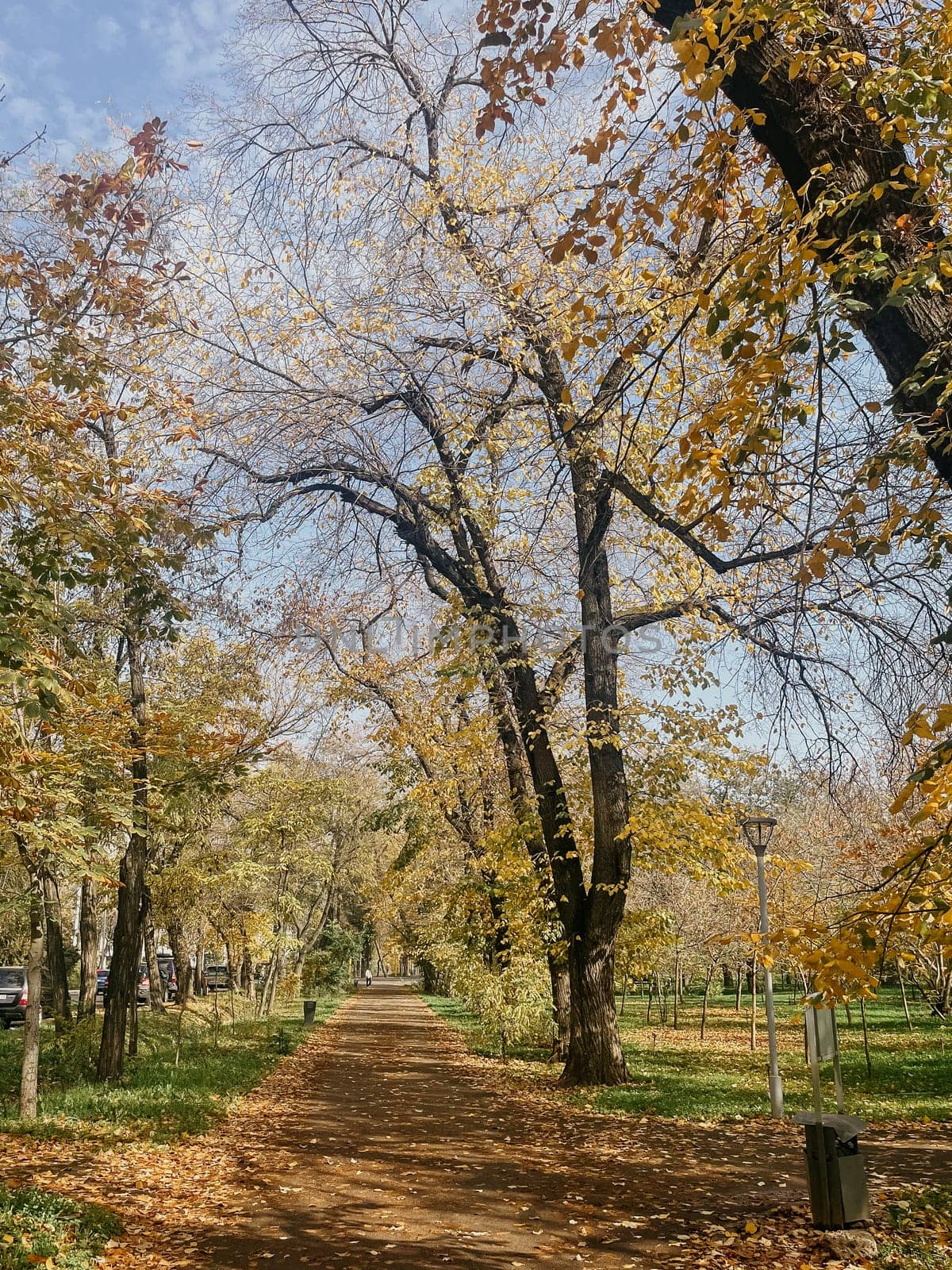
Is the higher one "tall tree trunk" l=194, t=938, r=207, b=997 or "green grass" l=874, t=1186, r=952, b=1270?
"green grass" l=874, t=1186, r=952, b=1270

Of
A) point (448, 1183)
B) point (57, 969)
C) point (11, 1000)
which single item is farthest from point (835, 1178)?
point (11, 1000)

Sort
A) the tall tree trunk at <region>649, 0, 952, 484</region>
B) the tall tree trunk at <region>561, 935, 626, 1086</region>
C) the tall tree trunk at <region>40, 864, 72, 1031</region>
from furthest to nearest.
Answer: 1. the tall tree trunk at <region>40, 864, 72, 1031</region>
2. the tall tree trunk at <region>561, 935, 626, 1086</region>
3. the tall tree trunk at <region>649, 0, 952, 484</region>

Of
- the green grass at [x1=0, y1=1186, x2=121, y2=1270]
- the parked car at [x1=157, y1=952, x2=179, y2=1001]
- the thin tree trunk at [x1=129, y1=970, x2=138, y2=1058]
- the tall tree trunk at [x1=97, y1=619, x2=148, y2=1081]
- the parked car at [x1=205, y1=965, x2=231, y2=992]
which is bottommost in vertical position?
the parked car at [x1=205, y1=965, x2=231, y2=992]

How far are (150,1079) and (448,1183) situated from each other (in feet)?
20.4

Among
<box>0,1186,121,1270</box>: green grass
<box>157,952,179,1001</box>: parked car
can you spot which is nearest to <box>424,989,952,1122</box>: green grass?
<box>0,1186,121,1270</box>: green grass

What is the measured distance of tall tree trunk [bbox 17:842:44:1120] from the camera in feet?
31.5

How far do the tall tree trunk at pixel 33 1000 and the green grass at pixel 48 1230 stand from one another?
366 cm

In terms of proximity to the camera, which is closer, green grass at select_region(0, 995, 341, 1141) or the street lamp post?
green grass at select_region(0, 995, 341, 1141)

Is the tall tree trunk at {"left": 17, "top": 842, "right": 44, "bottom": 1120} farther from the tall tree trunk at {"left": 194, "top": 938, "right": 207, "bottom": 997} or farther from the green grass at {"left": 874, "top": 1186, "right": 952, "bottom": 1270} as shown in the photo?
the tall tree trunk at {"left": 194, "top": 938, "right": 207, "bottom": 997}

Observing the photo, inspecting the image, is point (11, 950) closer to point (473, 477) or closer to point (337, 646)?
point (337, 646)

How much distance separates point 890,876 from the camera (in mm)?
3369

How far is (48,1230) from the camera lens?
18.4 feet

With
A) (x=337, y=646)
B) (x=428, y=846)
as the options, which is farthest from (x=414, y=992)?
(x=337, y=646)

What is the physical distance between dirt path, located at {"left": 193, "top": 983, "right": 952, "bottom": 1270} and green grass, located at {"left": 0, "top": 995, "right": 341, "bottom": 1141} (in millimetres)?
695
